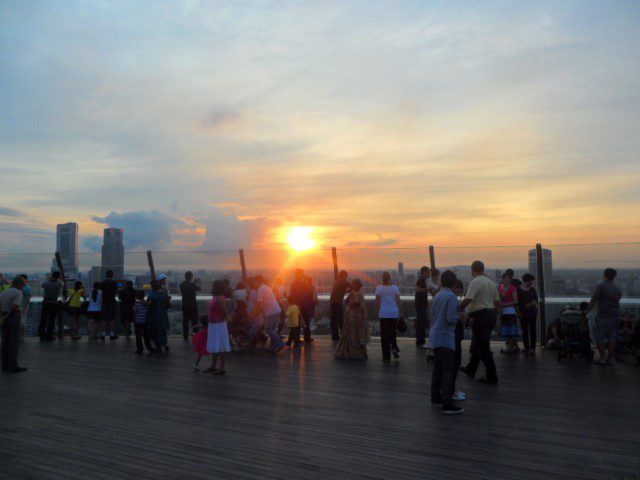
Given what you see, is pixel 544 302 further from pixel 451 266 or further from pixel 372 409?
pixel 372 409

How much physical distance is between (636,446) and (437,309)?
285cm

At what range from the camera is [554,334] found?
13.1m

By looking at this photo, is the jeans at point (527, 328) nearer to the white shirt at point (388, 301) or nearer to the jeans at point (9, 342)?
the white shirt at point (388, 301)

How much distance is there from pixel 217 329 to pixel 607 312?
754cm

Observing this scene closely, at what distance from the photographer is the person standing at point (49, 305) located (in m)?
16.4

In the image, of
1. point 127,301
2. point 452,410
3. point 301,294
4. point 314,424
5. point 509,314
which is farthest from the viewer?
point 127,301

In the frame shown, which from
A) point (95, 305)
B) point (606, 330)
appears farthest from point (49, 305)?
point (606, 330)

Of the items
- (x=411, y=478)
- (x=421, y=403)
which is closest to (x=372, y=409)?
(x=421, y=403)

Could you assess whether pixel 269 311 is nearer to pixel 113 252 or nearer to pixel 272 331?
pixel 272 331

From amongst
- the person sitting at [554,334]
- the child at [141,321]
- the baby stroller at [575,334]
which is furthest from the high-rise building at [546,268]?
the child at [141,321]

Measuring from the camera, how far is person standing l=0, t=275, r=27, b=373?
10.7 meters

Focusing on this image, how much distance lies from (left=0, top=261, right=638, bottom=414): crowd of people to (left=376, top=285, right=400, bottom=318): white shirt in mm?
21

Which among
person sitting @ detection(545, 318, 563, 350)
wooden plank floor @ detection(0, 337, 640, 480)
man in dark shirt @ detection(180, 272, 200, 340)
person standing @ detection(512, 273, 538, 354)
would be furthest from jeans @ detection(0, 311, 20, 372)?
person sitting @ detection(545, 318, 563, 350)

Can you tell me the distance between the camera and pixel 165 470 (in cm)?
528
